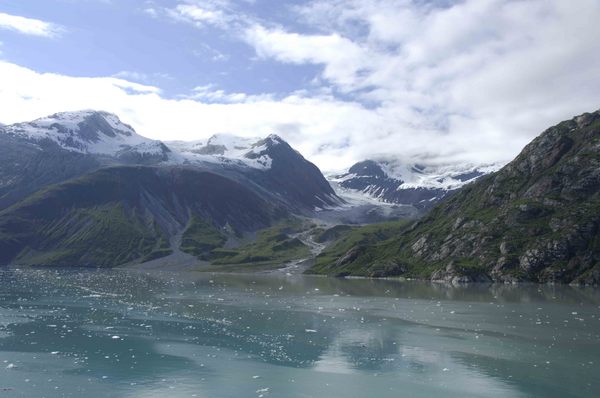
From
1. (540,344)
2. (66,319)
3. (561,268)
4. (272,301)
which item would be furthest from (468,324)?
(561,268)

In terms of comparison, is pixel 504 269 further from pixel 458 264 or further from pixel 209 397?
pixel 209 397

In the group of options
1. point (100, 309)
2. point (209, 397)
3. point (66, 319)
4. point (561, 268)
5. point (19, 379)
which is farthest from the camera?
point (561, 268)

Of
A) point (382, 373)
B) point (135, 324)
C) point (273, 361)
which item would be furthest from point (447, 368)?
point (135, 324)

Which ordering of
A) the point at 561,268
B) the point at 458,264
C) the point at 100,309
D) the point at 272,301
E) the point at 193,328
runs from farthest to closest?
1. the point at 458,264
2. the point at 561,268
3. the point at 272,301
4. the point at 100,309
5. the point at 193,328

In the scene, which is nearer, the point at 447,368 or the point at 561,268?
the point at 447,368

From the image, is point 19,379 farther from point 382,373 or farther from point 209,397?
point 382,373

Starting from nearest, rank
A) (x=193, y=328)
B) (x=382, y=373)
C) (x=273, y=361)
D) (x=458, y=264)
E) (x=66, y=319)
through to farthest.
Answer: (x=382, y=373)
(x=273, y=361)
(x=193, y=328)
(x=66, y=319)
(x=458, y=264)
